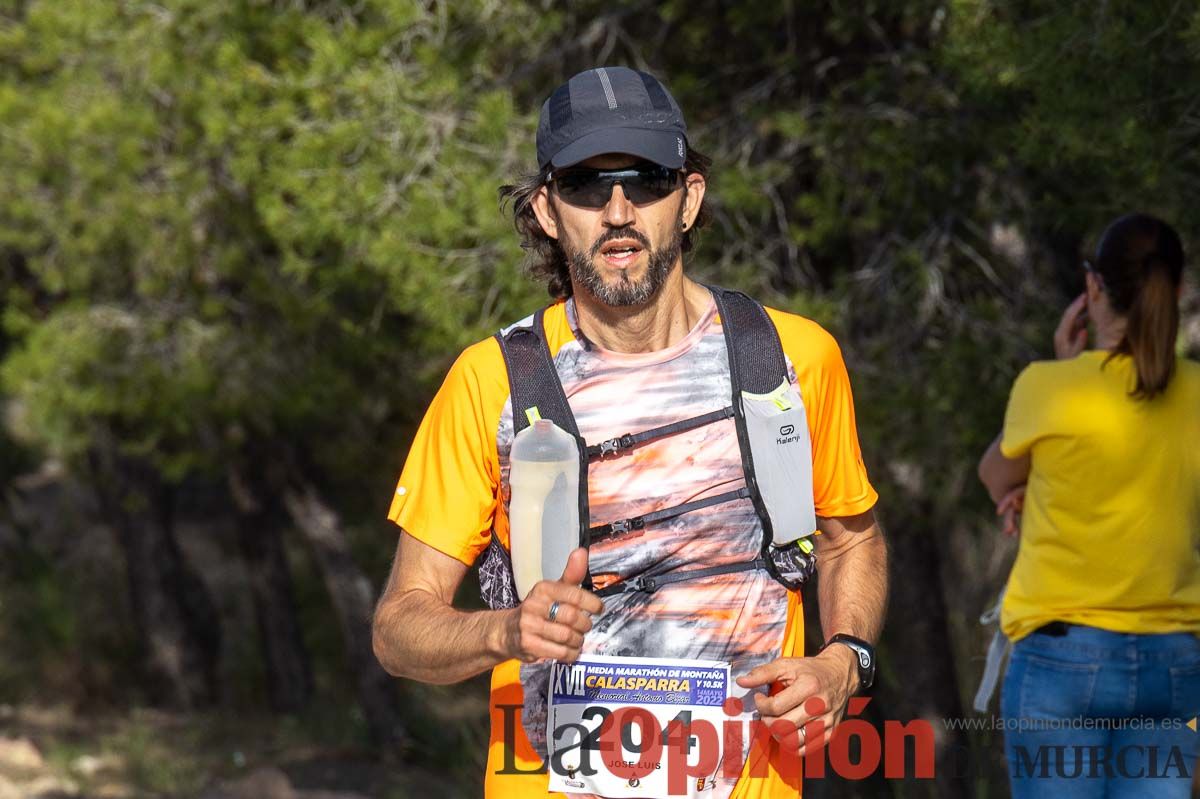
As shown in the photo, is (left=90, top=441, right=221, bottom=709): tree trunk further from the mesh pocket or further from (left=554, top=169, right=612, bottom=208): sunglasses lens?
the mesh pocket

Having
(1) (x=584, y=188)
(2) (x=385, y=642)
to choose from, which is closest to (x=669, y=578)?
(2) (x=385, y=642)

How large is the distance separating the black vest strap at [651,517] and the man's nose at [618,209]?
49 cm

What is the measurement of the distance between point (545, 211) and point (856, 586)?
872mm

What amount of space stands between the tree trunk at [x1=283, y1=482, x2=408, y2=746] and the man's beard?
11846 mm

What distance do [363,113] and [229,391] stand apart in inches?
152

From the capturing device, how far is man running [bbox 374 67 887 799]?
2799 millimetres

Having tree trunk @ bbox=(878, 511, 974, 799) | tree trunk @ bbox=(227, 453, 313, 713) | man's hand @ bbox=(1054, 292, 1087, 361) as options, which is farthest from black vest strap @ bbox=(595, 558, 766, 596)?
tree trunk @ bbox=(227, 453, 313, 713)

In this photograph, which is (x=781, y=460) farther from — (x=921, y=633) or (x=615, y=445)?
(x=921, y=633)

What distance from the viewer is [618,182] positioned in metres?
2.91

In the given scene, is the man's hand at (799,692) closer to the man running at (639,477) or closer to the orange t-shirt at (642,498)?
the man running at (639,477)

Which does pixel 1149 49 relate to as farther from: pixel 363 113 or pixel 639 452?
pixel 363 113

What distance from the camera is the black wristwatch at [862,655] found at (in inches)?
114

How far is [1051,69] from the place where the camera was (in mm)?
5250

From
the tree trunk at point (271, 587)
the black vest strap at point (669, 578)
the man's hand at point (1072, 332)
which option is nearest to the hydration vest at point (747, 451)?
the black vest strap at point (669, 578)
